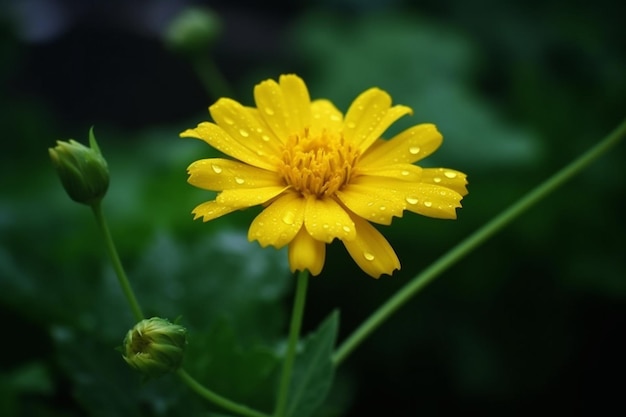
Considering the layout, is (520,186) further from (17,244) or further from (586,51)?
(17,244)

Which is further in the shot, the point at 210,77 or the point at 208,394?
the point at 210,77

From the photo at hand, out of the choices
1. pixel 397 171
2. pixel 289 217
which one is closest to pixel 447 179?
pixel 397 171

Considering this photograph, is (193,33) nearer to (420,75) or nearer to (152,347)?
(420,75)

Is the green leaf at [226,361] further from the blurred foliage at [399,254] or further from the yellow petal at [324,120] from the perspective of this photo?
the yellow petal at [324,120]

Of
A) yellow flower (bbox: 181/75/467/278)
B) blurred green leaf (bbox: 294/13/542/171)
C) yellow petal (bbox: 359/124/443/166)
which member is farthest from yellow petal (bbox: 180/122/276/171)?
blurred green leaf (bbox: 294/13/542/171)

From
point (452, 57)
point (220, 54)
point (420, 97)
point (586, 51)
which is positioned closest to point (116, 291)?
point (420, 97)

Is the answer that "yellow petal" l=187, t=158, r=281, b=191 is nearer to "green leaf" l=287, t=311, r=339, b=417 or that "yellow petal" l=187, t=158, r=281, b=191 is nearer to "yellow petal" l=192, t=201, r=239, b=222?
"yellow petal" l=192, t=201, r=239, b=222

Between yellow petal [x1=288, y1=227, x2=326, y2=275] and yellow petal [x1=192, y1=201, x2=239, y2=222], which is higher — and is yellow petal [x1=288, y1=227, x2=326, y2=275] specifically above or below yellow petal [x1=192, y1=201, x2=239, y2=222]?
below
